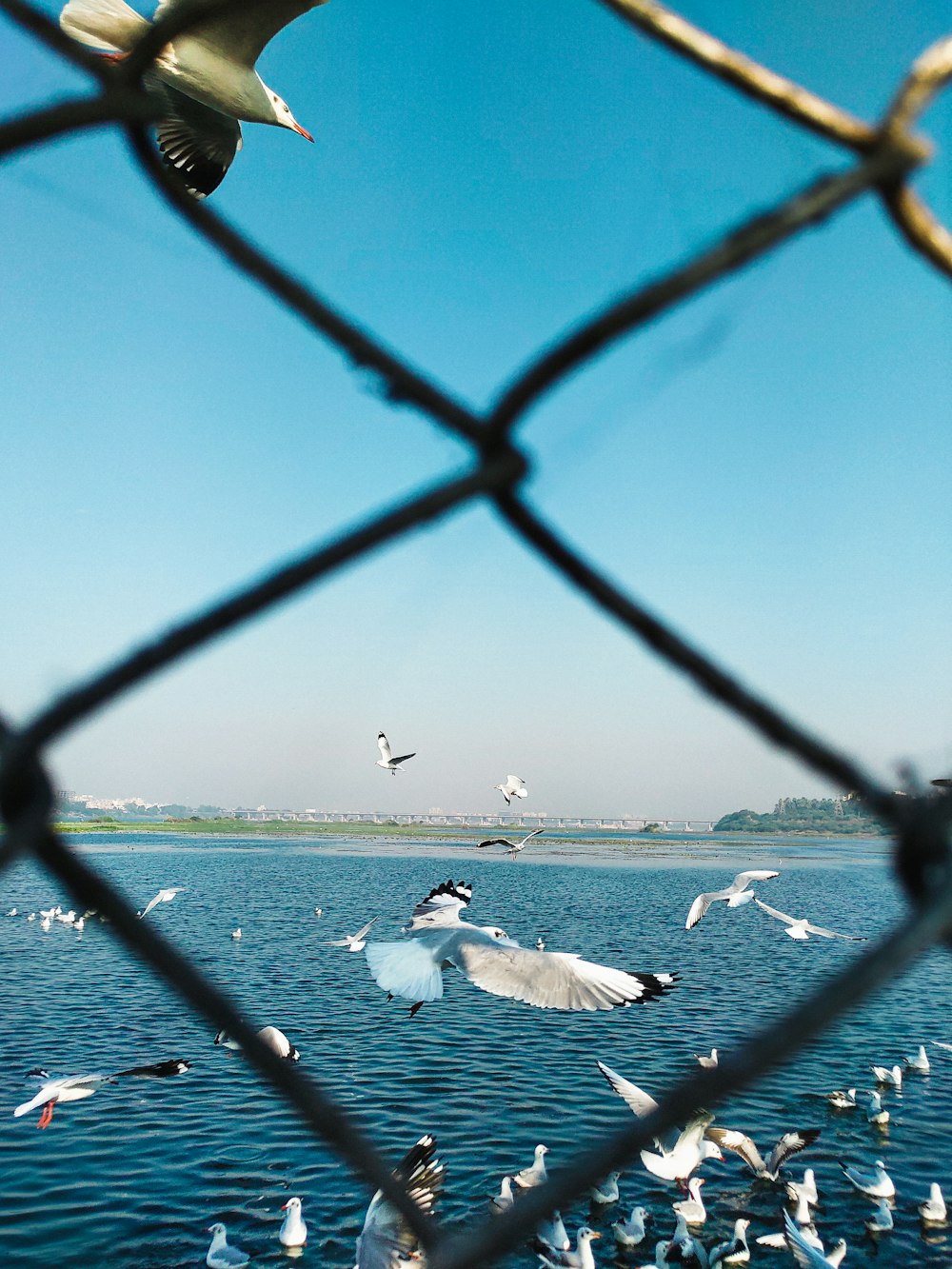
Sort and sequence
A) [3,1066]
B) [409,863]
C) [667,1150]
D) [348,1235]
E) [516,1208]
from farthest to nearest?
[409,863] → [3,1066] → [667,1150] → [348,1235] → [516,1208]

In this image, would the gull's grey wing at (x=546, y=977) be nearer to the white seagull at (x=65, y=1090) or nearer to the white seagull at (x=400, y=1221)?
the white seagull at (x=400, y=1221)

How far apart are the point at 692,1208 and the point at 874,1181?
6.92ft

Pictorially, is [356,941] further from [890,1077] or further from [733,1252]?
[733,1252]

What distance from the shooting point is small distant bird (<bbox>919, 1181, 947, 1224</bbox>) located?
8797mm

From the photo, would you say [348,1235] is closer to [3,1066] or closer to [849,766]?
[3,1066]

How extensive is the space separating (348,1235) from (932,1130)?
7.55 meters

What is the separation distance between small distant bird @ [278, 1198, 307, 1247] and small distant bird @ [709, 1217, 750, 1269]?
3.55 meters

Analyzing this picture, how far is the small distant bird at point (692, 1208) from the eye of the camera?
8.52m

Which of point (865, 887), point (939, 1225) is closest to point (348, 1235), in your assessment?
point (939, 1225)

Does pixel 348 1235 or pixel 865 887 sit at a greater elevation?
pixel 865 887

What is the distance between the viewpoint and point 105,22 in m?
2.87

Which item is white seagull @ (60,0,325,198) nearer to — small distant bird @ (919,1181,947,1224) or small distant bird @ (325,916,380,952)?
small distant bird @ (325,916,380,952)

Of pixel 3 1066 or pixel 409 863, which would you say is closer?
pixel 3 1066

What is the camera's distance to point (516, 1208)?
534 mm
